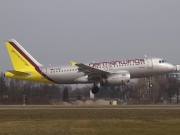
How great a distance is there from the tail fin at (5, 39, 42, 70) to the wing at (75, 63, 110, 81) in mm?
7135

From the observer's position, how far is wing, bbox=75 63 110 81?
5069cm

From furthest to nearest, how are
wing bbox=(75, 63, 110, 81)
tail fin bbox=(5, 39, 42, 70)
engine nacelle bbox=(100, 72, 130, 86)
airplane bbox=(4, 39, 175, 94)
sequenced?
tail fin bbox=(5, 39, 42, 70), airplane bbox=(4, 39, 175, 94), wing bbox=(75, 63, 110, 81), engine nacelle bbox=(100, 72, 130, 86)

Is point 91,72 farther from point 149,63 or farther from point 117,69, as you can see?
point 149,63

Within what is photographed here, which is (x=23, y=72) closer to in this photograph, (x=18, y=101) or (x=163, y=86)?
(x=18, y=101)

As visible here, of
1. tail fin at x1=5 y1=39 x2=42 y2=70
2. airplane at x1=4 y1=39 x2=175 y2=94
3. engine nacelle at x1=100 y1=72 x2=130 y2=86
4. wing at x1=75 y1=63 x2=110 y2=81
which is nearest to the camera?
engine nacelle at x1=100 y1=72 x2=130 y2=86

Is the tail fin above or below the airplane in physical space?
above

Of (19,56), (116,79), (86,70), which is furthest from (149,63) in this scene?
(19,56)

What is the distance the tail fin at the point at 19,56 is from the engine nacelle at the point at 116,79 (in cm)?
949

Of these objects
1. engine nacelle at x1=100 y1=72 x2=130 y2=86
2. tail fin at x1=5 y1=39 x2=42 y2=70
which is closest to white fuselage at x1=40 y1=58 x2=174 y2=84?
engine nacelle at x1=100 y1=72 x2=130 y2=86

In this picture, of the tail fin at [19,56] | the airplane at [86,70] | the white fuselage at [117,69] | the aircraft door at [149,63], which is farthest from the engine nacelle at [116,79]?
the tail fin at [19,56]

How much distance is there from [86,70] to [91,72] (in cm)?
69

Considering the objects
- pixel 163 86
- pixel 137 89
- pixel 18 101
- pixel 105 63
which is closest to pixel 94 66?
pixel 105 63

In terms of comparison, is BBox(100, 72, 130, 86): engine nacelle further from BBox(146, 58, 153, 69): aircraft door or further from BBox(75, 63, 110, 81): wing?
BBox(146, 58, 153, 69): aircraft door

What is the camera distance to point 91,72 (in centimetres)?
5169
